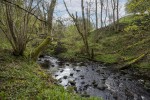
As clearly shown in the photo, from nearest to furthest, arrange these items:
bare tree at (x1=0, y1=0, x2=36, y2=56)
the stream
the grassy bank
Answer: the grassy bank, the stream, bare tree at (x1=0, y1=0, x2=36, y2=56)

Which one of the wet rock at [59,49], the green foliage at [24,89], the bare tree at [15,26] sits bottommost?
the green foliage at [24,89]

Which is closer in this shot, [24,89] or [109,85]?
[24,89]

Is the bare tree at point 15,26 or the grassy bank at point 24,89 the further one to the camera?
the bare tree at point 15,26

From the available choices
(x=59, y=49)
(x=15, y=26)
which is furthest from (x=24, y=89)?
(x=59, y=49)

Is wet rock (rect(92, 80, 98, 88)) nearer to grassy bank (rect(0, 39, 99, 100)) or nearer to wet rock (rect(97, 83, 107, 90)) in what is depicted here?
wet rock (rect(97, 83, 107, 90))

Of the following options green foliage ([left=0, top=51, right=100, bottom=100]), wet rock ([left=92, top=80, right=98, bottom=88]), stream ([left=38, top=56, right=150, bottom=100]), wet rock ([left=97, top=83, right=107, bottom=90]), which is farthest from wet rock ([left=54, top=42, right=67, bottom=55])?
green foliage ([left=0, top=51, right=100, bottom=100])

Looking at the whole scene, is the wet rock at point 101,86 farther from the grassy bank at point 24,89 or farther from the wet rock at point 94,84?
the grassy bank at point 24,89

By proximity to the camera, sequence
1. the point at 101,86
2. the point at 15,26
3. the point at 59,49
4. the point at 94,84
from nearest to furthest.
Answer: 1. the point at 101,86
2. the point at 94,84
3. the point at 15,26
4. the point at 59,49

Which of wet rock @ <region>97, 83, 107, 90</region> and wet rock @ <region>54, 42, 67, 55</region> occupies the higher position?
wet rock @ <region>54, 42, 67, 55</region>

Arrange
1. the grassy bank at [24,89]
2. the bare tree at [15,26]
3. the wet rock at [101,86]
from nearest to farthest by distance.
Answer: the grassy bank at [24,89] < the wet rock at [101,86] < the bare tree at [15,26]

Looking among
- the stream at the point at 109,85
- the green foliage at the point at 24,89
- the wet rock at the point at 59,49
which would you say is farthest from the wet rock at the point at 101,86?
the wet rock at the point at 59,49

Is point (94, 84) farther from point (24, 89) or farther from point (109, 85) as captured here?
point (24, 89)

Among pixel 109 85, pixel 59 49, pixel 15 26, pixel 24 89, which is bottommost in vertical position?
pixel 109 85

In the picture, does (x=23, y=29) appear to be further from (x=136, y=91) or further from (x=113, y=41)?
(x=113, y=41)
